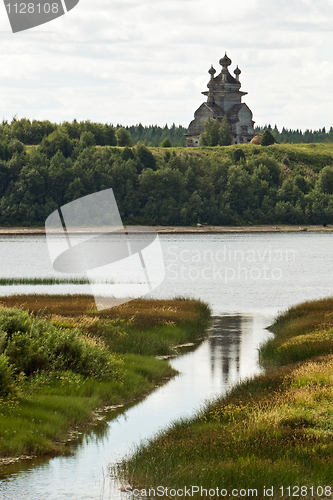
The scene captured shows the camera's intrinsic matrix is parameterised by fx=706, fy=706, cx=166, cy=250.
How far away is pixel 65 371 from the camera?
19.1 m

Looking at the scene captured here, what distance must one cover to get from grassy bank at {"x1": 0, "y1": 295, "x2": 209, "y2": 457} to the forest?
131766mm

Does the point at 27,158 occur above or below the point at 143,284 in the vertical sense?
above

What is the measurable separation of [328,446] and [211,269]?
73.4 metres

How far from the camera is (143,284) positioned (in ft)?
203

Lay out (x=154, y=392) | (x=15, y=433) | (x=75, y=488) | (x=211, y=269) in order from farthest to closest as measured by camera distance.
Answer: (x=211, y=269) < (x=154, y=392) < (x=15, y=433) < (x=75, y=488)

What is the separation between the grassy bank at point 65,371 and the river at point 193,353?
0.57 m

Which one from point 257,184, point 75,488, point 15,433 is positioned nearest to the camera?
point 75,488

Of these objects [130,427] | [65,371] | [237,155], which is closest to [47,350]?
[65,371]

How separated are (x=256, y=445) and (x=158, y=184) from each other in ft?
515

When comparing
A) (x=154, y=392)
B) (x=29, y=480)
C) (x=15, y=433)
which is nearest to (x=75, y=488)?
(x=29, y=480)

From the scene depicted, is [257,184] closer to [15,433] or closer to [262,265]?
[262,265]

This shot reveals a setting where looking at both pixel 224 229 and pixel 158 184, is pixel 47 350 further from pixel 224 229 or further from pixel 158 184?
pixel 224 229

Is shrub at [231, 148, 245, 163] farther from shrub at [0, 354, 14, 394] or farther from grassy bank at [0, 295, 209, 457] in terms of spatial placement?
shrub at [0, 354, 14, 394]

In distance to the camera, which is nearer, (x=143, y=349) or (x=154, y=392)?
(x=154, y=392)
